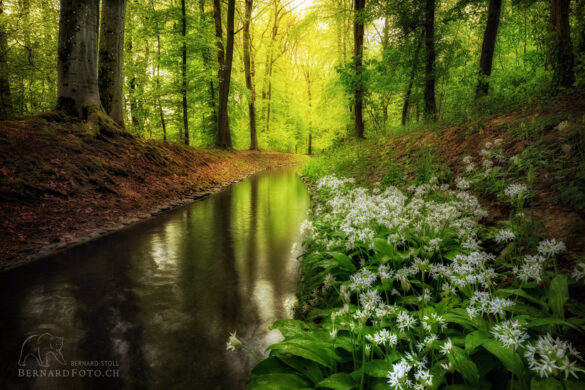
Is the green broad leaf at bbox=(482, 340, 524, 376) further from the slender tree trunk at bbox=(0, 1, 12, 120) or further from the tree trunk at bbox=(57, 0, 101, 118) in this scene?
the slender tree trunk at bbox=(0, 1, 12, 120)

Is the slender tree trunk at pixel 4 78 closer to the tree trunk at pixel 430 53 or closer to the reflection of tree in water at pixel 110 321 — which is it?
the reflection of tree in water at pixel 110 321

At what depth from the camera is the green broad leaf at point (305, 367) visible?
162cm

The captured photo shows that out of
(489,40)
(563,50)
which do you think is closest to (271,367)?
(563,50)

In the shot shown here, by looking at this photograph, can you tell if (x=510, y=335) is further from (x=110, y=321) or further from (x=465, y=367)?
(x=110, y=321)

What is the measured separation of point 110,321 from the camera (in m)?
2.54

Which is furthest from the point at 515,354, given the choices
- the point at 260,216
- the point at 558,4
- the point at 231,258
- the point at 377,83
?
the point at 377,83

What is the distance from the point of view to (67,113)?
737 centimetres

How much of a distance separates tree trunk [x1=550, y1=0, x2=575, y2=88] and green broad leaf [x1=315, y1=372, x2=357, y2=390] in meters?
6.65

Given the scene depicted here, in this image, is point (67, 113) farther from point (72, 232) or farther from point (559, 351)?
point (559, 351)

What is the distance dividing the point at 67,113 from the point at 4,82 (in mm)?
7257

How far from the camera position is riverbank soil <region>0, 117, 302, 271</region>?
4197 mm

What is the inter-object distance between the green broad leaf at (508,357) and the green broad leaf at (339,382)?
2.45 ft

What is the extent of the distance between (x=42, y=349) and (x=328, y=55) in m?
22.6

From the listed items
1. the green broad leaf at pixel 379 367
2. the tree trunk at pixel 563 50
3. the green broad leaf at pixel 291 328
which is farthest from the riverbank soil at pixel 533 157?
the green broad leaf at pixel 291 328
